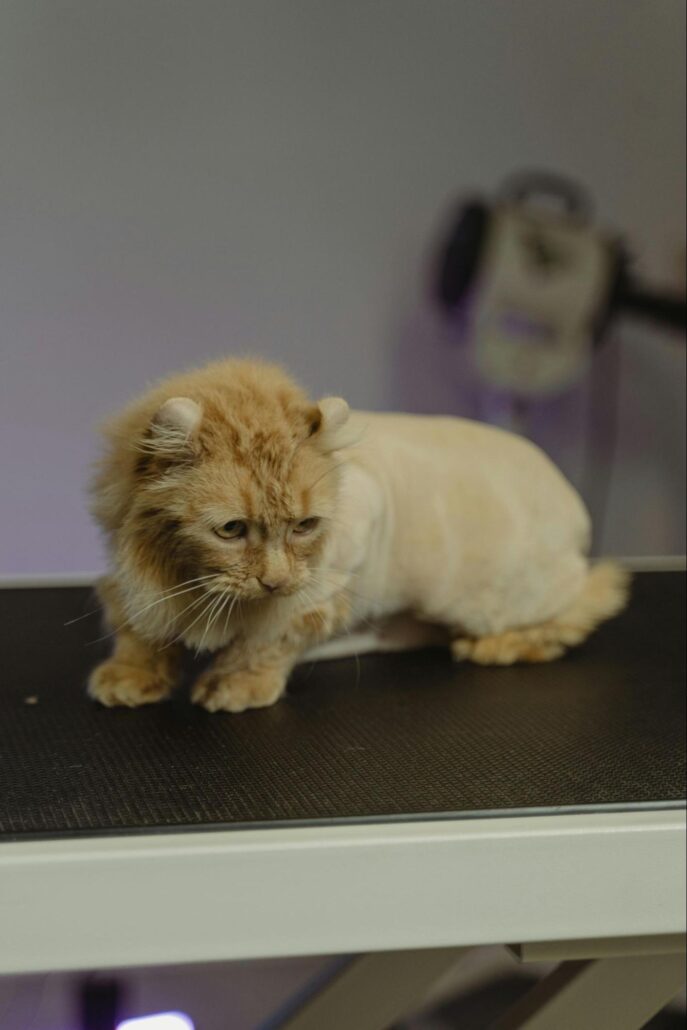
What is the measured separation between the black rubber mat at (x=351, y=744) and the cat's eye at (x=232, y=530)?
6.9 inches

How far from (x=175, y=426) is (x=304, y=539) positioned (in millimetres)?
145

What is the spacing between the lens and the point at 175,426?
78cm

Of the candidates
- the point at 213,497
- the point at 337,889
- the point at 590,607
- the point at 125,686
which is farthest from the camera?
the point at 590,607

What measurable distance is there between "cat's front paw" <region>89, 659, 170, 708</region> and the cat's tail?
1.51 ft

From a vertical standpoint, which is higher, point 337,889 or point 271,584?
point 271,584

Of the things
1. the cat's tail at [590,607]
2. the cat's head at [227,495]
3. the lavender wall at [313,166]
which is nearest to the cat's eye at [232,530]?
the cat's head at [227,495]

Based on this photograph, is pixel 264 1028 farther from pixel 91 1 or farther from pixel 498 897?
pixel 91 1

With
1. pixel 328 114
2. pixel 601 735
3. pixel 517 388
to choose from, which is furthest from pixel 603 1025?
pixel 328 114

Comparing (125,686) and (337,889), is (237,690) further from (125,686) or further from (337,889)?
(337,889)

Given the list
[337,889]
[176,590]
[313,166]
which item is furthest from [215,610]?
[313,166]

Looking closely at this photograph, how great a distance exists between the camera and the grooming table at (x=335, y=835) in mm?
669

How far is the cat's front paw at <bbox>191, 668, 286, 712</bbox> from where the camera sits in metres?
0.96

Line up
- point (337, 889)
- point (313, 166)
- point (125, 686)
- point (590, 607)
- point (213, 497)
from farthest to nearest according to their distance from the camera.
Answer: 1. point (313, 166)
2. point (590, 607)
3. point (125, 686)
4. point (213, 497)
5. point (337, 889)

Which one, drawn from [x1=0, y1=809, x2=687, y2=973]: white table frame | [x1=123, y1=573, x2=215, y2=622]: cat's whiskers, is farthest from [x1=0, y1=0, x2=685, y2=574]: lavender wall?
[x1=0, y1=809, x2=687, y2=973]: white table frame
